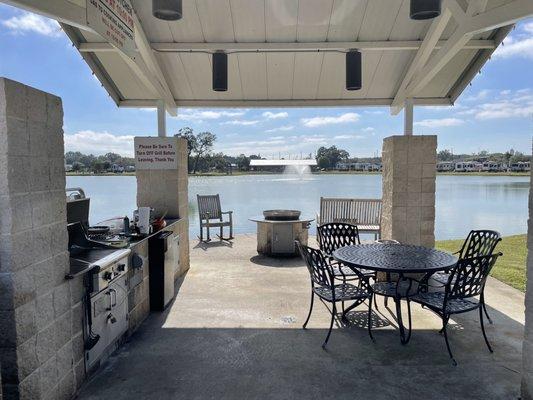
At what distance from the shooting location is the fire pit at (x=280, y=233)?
6.48m

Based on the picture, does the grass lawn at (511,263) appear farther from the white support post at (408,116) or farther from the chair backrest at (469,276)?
the white support post at (408,116)

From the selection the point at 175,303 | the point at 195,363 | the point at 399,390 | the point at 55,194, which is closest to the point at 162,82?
the point at 175,303

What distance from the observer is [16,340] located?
1.89 metres

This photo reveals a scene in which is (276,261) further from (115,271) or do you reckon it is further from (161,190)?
(115,271)

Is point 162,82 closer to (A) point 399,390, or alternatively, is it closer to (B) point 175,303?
(B) point 175,303

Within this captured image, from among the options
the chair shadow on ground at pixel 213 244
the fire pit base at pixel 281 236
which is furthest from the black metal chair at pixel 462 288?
the chair shadow on ground at pixel 213 244

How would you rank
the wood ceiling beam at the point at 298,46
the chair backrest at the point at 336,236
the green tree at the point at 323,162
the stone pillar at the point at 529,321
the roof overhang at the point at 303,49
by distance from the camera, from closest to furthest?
the stone pillar at the point at 529,321 < the roof overhang at the point at 303,49 < the wood ceiling beam at the point at 298,46 < the chair backrest at the point at 336,236 < the green tree at the point at 323,162

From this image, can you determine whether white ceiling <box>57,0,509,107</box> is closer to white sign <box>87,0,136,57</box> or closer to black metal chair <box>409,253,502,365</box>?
white sign <box>87,0,136,57</box>

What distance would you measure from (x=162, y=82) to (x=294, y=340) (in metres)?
3.78

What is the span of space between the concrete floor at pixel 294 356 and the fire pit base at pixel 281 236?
6.42 ft

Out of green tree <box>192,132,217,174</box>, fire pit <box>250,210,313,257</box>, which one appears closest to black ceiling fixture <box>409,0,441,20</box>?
fire pit <box>250,210,313,257</box>

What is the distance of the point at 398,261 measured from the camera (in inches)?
136

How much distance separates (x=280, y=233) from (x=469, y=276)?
12.1 feet

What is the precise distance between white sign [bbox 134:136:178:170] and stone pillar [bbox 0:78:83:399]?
2856 mm
